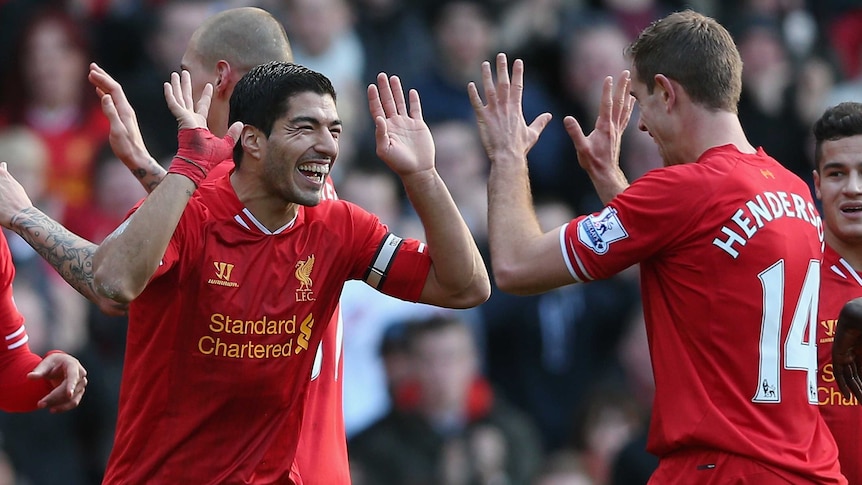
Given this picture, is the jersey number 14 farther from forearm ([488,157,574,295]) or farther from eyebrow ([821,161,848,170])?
eyebrow ([821,161,848,170])

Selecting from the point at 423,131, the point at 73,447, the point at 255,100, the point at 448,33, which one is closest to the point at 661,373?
the point at 423,131

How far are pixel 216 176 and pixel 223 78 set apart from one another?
0.69m

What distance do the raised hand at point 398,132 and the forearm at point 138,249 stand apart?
91cm

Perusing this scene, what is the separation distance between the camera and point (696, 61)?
596 cm

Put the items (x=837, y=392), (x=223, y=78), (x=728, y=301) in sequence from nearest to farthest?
(x=728, y=301)
(x=837, y=392)
(x=223, y=78)

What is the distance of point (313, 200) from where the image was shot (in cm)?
591

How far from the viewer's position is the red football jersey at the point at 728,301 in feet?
18.6

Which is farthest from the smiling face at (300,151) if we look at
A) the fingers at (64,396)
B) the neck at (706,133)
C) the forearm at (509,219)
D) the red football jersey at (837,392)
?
the red football jersey at (837,392)

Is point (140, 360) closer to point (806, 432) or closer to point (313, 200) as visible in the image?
point (313, 200)

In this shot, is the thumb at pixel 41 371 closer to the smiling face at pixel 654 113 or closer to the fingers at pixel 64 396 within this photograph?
the fingers at pixel 64 396

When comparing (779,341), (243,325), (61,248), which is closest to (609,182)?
A: (779,341)

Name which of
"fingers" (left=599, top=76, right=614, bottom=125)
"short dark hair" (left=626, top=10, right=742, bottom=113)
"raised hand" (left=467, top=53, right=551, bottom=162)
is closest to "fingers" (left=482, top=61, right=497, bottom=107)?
"raised hand" (left=467, top=53, right=551, bottom=162)

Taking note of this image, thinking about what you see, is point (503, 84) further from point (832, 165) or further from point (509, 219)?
point (832, 165)

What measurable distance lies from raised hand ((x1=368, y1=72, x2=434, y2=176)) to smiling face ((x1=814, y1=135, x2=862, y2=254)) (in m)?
1.83
